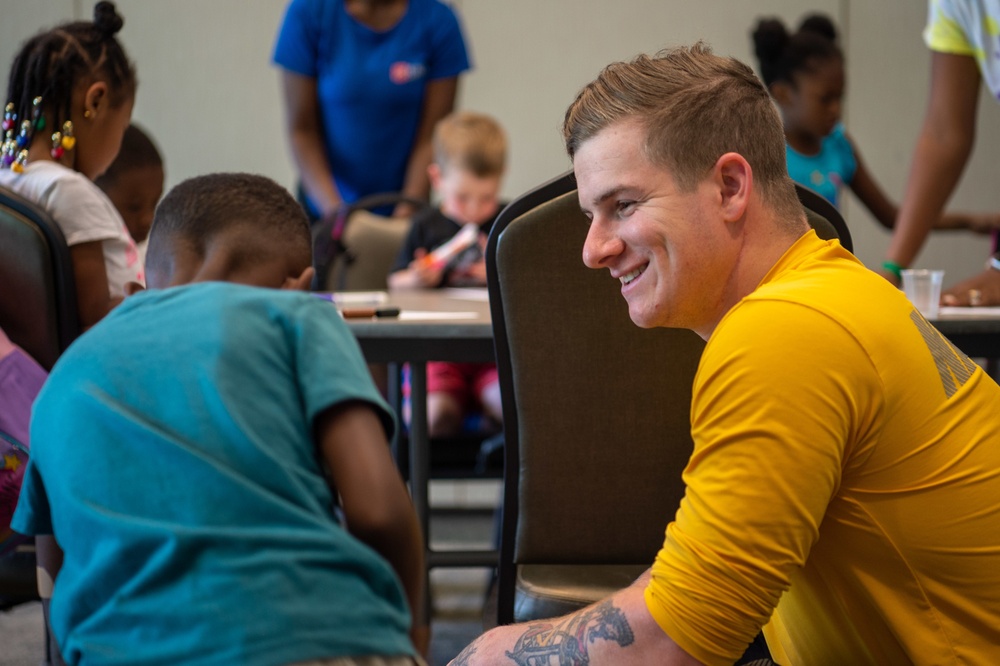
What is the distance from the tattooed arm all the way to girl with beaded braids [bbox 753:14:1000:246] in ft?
8.67

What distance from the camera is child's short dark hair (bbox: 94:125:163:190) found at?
215 centimetres

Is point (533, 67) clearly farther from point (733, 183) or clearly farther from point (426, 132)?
point (733, 183)

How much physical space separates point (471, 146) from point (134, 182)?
129cm

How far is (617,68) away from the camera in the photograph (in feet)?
3.34

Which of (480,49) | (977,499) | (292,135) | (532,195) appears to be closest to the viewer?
(977,499)

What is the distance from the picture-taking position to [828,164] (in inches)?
139

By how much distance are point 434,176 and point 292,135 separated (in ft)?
1.84

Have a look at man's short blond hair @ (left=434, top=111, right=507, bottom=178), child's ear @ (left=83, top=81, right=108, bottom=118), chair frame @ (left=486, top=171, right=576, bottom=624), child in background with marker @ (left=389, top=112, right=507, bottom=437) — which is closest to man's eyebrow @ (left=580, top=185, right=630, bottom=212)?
chair frame @ (left=486, top=171, right=576, bottom=624)

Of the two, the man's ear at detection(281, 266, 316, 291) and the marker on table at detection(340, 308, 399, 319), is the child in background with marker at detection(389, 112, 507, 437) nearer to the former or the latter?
the marker on table at detection(340, 308, 399, 319)

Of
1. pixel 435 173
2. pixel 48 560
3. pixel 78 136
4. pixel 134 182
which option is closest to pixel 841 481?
pixel 48 560

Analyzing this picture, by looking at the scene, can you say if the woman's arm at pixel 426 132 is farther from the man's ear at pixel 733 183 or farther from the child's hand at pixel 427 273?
the man's ear at pixel 733 183

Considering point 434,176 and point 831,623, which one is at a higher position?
point 831,623

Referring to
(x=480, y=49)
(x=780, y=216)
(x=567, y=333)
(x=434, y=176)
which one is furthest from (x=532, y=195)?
(x=480, y=49)

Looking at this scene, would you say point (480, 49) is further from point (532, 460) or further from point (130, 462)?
point (130, 462)
